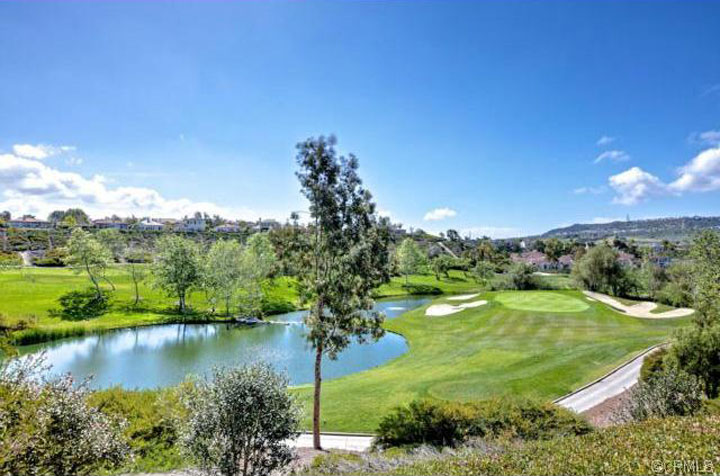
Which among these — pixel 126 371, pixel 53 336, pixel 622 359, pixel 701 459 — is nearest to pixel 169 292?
pixel 53 336

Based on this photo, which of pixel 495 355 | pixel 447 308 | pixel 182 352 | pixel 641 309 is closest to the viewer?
pixel 495 355

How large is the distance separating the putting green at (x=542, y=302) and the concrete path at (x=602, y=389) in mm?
16921

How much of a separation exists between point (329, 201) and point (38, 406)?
9.67 meters

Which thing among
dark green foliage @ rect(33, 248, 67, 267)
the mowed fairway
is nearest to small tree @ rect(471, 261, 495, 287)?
the mowed fairway

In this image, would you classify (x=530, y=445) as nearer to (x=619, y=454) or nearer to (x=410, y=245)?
(x=619, y=454)

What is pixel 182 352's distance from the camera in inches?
1188

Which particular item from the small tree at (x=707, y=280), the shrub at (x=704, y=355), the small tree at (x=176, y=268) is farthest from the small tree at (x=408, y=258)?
A: the shrub at (x=704, y=355)

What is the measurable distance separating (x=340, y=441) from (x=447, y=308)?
30.4 m

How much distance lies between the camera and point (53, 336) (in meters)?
33.4

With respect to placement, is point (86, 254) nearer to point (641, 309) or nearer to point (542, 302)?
point (542, 302)

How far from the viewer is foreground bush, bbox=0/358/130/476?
616 centimetres

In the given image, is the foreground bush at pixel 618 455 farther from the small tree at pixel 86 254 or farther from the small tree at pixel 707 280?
the small tree at pixel 86 254

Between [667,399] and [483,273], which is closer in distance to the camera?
[667,399]

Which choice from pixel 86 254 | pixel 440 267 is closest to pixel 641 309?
pixel 440 267
